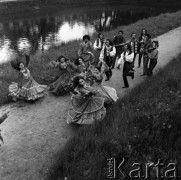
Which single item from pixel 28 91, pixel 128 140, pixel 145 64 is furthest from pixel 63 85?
pixel 128 140

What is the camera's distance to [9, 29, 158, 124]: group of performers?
7.93 meters

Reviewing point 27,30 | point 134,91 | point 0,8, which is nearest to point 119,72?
point 134,91

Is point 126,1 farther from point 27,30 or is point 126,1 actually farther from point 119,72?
point 119,72

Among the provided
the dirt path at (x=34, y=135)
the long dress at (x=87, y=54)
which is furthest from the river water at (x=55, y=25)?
the dirt path at (x=34, y=135)

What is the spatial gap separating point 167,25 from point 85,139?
2146 cm

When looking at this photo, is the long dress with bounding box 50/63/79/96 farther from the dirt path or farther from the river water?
the river water

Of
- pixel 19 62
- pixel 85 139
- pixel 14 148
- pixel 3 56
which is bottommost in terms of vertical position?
pixel 3 56

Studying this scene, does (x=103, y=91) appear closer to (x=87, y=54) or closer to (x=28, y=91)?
(x=87, y=54)

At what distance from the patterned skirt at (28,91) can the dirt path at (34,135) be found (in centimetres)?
30

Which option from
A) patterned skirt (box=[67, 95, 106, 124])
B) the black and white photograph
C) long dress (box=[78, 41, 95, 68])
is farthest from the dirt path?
long dress (box=[78, 41, 95, 68])

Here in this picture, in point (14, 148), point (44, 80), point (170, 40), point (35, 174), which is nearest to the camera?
point (35, 174)

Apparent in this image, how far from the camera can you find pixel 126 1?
5731 cm

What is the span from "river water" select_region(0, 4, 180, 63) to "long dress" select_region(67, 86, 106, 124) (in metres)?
14.7

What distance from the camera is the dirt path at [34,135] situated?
6.34 m
